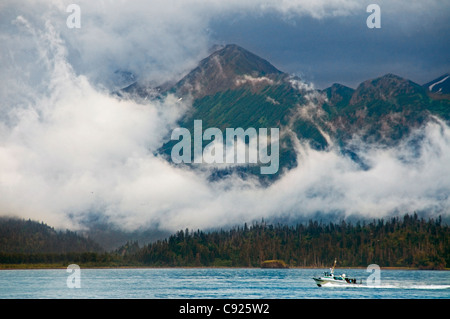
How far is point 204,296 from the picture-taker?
182625mm
